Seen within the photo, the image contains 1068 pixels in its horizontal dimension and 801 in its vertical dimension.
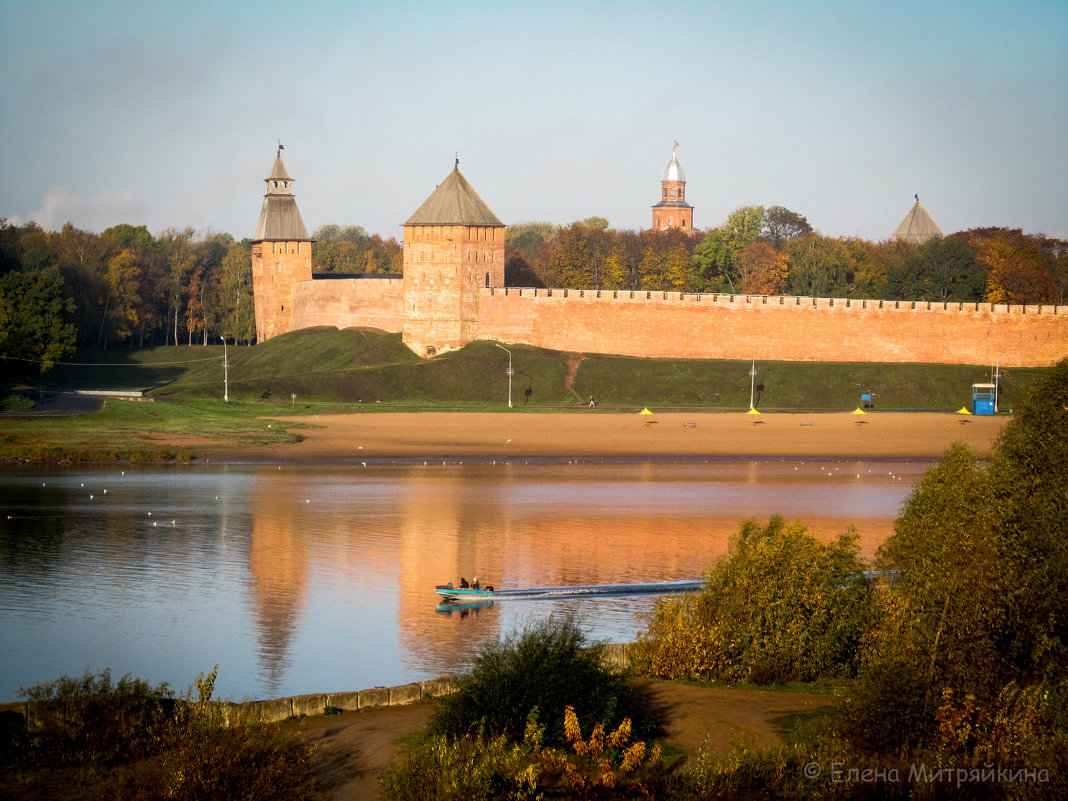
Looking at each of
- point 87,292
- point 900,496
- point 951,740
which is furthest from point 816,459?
point 87,292

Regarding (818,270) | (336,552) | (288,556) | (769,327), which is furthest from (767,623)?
(818,270)

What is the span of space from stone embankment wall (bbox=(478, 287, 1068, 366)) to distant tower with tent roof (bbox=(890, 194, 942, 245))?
4424 centimetres

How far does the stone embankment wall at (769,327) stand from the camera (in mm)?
63375

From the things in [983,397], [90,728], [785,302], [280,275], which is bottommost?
[90,728]

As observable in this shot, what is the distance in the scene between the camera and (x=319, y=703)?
12.3 m

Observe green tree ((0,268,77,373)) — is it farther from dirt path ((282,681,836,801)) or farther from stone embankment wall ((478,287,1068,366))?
dirt path ((282,681,836,801))

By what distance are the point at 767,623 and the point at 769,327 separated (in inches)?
2005

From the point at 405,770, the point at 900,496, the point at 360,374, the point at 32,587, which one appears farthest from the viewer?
the point at 360,374

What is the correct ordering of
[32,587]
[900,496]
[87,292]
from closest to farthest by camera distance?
[32,587]
[900,496]
[87,292]

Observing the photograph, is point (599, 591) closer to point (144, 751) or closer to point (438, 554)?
point (438, 554)

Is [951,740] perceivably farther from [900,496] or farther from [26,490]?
[26,490]

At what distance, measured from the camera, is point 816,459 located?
132ft

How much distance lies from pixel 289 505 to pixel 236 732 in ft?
61.8

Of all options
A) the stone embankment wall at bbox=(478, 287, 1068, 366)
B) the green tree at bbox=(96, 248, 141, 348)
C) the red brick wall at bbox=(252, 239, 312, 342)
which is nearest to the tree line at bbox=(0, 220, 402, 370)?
the green tree at bbox=(96, 248, 141, 348)
